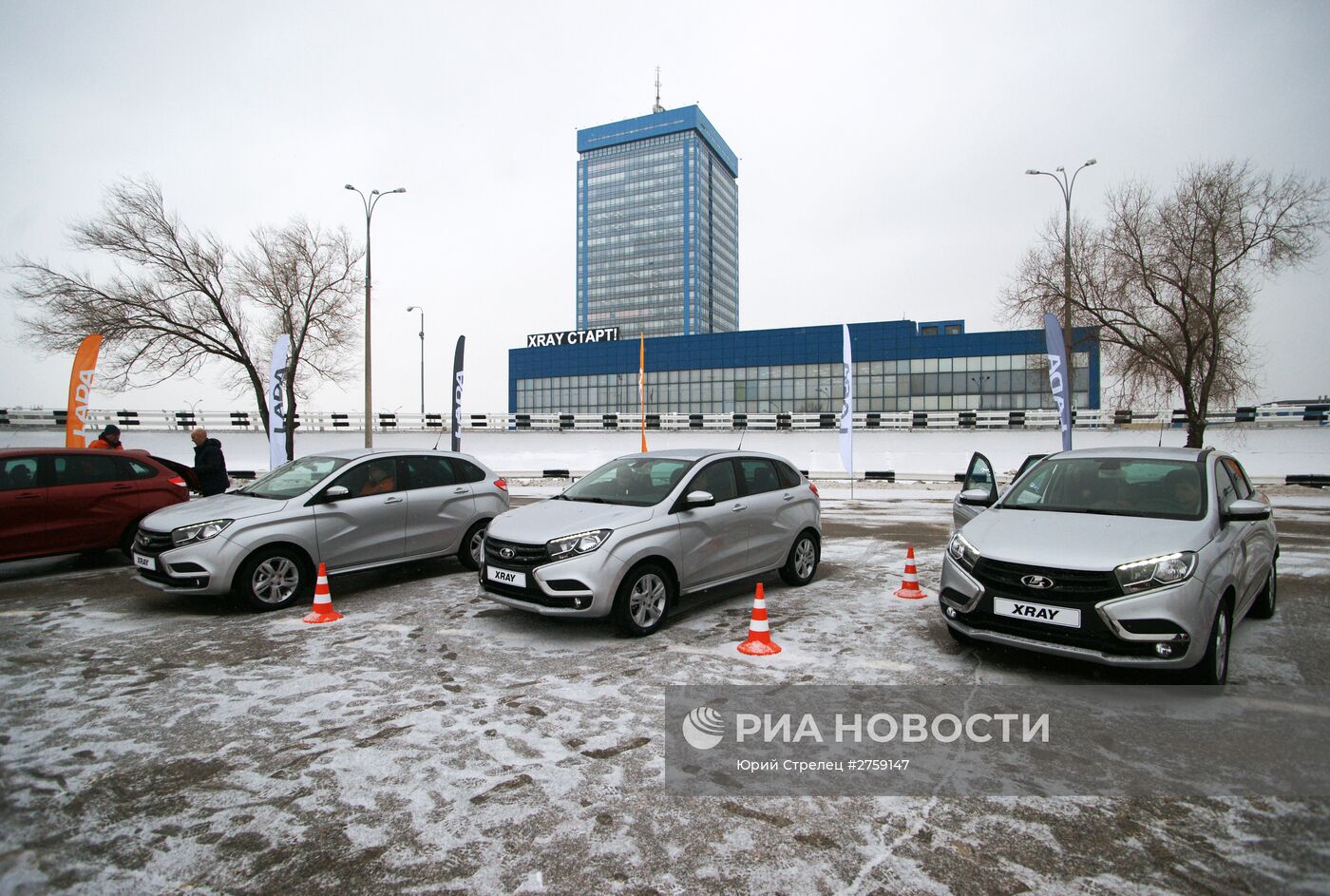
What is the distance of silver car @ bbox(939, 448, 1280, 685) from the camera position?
4242 mm

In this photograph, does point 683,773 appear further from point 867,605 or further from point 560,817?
point 867,605

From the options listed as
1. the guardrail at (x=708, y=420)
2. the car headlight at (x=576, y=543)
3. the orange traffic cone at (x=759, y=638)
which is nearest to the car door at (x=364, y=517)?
the car headlight at (x=576, y=543)

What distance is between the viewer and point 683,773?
11.3ft

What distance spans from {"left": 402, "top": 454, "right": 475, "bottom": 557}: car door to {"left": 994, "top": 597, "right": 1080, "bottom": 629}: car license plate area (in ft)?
19.8

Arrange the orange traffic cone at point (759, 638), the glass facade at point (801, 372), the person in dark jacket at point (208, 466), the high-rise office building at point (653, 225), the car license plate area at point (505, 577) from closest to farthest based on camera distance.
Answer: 1. the orange traffic cone at point (759, 638)
2. the car license plate area at point (505, 577)
3. the person in dark jacket at point (208, 466)
4. the glass facade at point (801, 372)
5. the high-rise office building at point (653, 225)

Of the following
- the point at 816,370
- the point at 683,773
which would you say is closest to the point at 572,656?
the point at 683,773

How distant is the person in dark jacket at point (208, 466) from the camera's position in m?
10.8

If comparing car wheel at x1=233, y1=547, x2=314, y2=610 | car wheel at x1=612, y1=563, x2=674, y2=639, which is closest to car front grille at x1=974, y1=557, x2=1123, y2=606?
car wheel at x1=612, y1=563, x2=674, y2=639

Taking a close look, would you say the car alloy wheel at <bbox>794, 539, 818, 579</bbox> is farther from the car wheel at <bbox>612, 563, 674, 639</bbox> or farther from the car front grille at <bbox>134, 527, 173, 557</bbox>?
the car front grille at <bbox>134, 527, 173, 557</bbox>

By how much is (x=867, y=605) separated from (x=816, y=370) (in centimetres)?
7161

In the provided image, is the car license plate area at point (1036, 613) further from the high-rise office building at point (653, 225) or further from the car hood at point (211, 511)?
the high-rise office building at point (653, 225)

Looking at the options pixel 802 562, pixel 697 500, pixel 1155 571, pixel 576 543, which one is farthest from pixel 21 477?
pixel 1155 571

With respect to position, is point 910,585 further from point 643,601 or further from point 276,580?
point 276,580

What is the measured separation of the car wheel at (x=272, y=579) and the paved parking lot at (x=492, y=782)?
390 millimetres
